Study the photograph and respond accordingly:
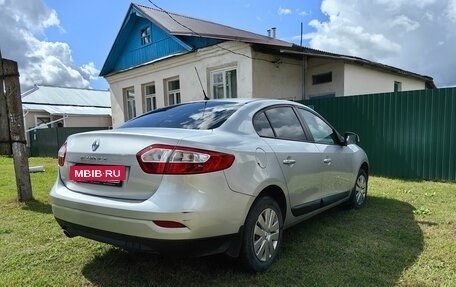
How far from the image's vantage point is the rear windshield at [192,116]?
3.22 metres

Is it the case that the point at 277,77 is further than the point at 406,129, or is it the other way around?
the point at 277,77

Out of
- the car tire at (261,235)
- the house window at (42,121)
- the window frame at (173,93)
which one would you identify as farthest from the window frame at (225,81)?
the house window at (42,121)

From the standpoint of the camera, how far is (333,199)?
4.47 metres

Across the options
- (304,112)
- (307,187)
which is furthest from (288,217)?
(304,112)

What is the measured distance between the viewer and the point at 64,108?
27734 millimetres

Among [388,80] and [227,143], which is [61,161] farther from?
[388,80]

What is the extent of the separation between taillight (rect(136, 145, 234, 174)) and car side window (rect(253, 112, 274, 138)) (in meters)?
0.83

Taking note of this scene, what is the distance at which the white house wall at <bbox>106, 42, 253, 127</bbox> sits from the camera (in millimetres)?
11266

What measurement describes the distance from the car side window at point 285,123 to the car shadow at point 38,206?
377 cm

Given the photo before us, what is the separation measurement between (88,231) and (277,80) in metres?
9.70

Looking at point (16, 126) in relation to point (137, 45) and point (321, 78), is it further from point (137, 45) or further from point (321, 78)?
point (137, 45)

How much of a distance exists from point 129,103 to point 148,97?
1.76 m

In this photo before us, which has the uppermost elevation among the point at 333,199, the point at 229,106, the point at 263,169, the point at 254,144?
the point at 229,106

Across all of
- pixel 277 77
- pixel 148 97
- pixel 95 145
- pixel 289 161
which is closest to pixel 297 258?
pixel 289 161
